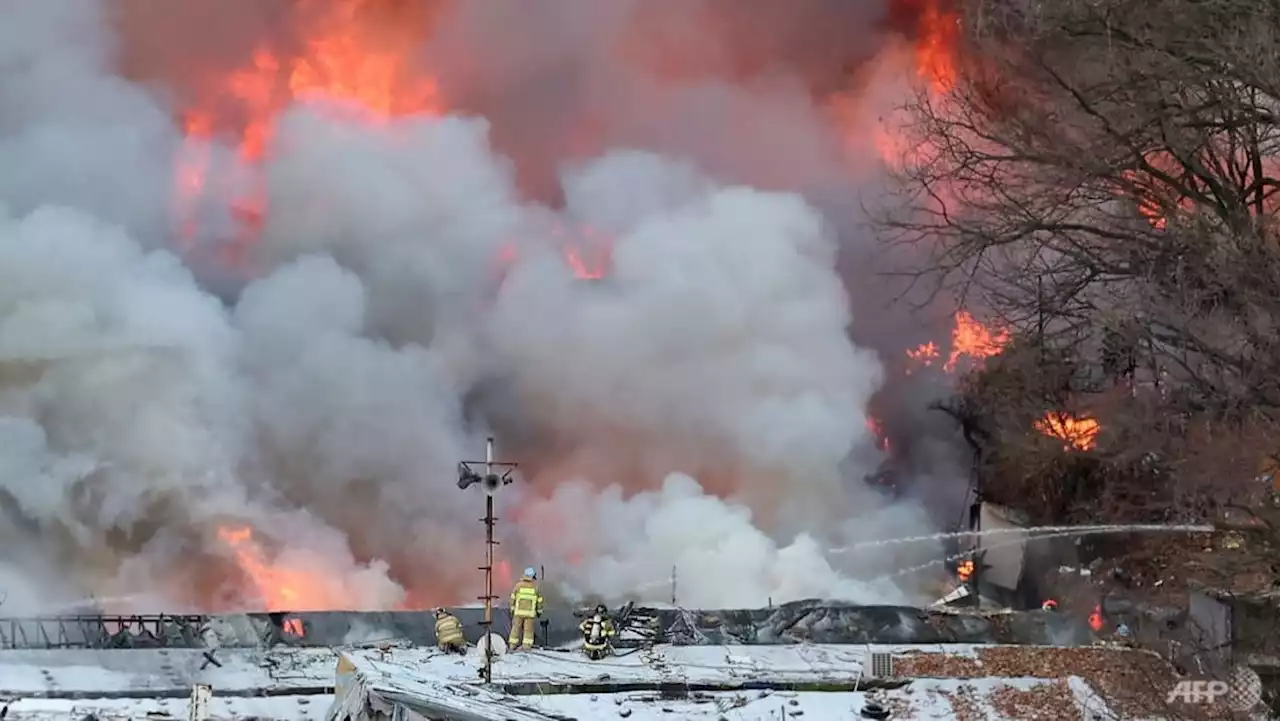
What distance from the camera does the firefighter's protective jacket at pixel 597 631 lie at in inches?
553

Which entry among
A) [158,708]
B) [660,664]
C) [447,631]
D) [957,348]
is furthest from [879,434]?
[158,708]

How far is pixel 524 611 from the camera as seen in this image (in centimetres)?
1402

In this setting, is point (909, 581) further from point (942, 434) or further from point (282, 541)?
point (282, 541)

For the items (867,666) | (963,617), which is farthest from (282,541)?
(963,617)

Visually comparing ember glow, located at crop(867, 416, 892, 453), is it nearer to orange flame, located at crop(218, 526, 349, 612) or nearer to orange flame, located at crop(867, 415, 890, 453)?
orange flame, located at crop(867, 415, 890, 453)

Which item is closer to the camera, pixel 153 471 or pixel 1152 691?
pixel 1152 691

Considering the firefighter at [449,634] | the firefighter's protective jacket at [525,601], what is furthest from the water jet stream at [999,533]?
the firefighter at [449,634]

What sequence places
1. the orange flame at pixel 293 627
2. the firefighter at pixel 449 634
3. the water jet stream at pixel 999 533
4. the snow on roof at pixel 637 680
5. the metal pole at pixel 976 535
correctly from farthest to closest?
the metal pole at pixel 976 535 < the water jet stream at pixel 999 533 < the orange flame at pixel 293 627 < the firefighter at pixel 449 634 < the snow on roof at pixel 637 680

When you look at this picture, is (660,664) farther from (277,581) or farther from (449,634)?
(277,581)

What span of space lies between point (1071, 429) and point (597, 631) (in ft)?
27.1

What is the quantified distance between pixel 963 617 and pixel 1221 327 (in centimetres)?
913

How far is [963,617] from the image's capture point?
15.6 m

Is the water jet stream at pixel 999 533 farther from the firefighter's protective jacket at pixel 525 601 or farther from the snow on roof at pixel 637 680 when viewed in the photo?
the firefighter's protective jacket at pixel 525 601

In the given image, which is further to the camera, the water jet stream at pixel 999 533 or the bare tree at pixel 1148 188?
A: the water jet stream at pixel 999 533
